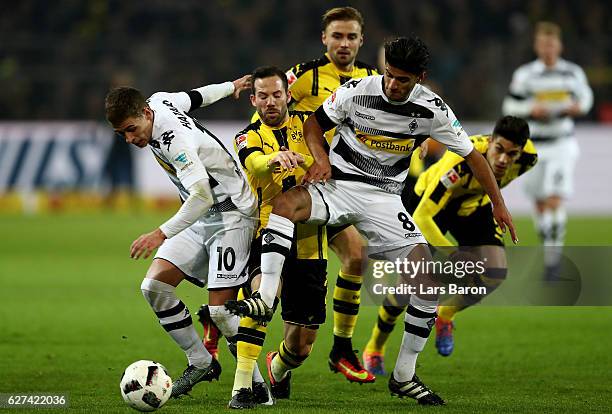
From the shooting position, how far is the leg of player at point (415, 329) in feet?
21.0

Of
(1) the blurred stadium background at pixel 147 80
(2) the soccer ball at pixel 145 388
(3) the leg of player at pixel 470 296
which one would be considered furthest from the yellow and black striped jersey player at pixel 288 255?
(1) the blurred stadium background at pixel 147 80

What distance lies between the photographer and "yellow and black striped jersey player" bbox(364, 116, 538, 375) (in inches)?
305

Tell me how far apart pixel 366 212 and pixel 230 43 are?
14.7 metres

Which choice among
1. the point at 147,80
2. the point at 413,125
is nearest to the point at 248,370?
the point at 413,125

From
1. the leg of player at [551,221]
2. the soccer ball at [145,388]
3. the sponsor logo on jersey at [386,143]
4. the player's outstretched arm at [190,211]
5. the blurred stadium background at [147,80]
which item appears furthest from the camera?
the blurred stadium background at [147,80]

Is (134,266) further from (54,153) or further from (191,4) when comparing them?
(191,4)

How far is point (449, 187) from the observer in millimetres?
7855

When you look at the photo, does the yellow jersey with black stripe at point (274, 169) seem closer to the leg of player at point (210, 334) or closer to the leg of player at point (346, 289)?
the leg of player at point (346, 289)

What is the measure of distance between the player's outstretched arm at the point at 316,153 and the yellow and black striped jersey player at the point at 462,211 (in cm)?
159

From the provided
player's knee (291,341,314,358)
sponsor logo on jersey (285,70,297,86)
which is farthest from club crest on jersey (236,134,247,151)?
player's knee (291,341,314,358)

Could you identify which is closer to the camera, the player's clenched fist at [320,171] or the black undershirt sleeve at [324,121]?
the player's clenched fist at [320,171]

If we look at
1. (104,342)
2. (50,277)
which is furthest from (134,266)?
(104,342)

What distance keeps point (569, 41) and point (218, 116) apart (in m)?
6.57

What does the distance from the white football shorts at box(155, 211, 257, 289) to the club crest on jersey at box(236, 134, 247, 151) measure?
418mm
